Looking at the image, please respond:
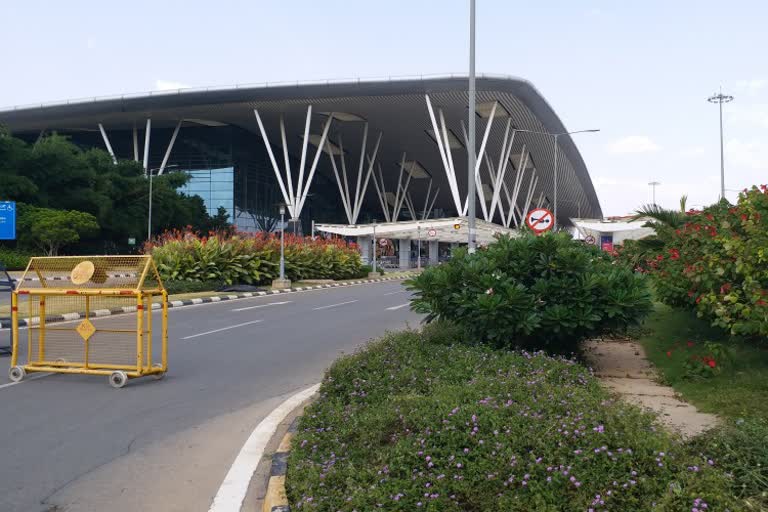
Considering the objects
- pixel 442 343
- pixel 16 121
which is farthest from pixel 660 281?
pixel 16 121

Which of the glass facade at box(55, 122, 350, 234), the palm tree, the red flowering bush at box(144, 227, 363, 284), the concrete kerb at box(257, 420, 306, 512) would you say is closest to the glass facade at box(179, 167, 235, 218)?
the glass facade at box(55, 122, 350, 234)

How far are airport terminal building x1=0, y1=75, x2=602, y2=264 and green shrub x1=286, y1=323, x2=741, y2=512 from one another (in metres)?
33.0

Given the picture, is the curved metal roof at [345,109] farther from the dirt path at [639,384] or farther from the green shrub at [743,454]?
the green shrub at [743,454]

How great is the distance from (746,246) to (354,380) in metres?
4.08

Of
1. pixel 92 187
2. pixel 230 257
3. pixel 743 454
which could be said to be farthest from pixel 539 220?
pixel 92 187

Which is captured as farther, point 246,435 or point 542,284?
point 542,284

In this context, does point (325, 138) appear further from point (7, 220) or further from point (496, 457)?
point (496, 457)

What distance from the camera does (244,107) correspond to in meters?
52.7

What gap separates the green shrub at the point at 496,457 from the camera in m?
3.47

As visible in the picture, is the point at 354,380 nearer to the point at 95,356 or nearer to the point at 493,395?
the point at 493,395

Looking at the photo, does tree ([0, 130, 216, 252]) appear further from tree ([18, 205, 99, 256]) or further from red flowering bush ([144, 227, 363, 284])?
red flowering bush ([144, 227, 363, 284])

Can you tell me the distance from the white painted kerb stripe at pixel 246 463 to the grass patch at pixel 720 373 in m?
3.67

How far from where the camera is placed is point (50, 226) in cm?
3956

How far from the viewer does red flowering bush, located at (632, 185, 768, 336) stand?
6.48m
